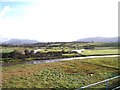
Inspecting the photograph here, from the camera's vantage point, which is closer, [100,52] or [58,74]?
[58,74]

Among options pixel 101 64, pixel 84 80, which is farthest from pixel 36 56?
pixel 101 64

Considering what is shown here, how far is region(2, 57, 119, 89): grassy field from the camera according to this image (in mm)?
12945

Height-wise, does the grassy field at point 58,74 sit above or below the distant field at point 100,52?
below

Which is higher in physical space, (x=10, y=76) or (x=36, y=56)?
(x=36, y=56)

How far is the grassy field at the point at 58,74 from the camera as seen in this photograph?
42.5 ft

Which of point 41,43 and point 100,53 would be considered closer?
point 41,43

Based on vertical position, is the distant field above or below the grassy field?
above

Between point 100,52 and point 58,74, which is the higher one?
point 100,52

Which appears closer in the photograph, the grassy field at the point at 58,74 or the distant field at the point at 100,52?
the grassy field at the point at 58,74

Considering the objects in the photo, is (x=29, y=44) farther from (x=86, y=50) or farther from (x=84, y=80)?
(x=86, y=50)

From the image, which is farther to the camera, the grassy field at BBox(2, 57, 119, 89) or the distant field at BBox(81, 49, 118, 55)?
the distant field at BBox(81, 49, 118, 55)

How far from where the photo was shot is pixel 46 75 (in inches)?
559

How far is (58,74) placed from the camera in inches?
576

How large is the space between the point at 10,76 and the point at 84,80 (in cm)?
453
